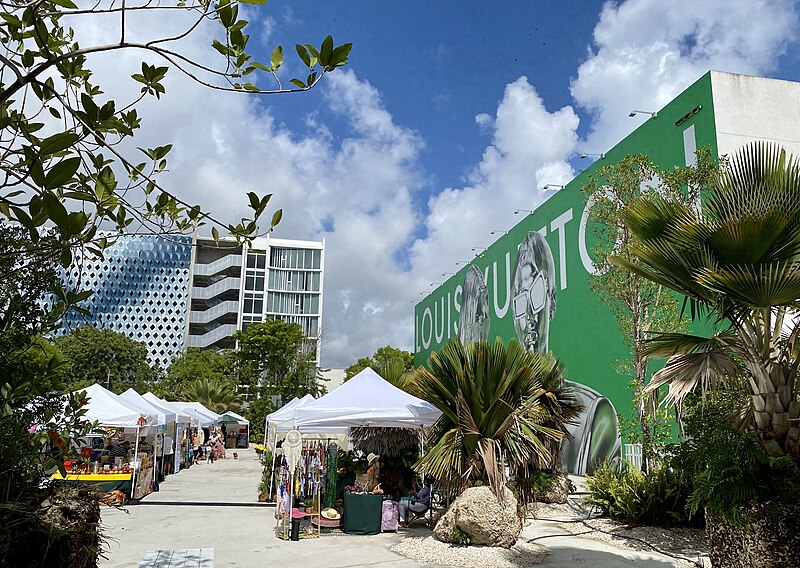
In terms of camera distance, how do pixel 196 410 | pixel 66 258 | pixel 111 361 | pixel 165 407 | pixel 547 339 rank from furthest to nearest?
pixel 111 361 → pixel 196 410 → pixel 165 407 → pixel 547 339 → pixel 66 258

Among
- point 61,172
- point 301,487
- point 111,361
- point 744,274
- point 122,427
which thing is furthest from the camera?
point 111,361

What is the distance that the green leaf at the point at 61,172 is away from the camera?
1.96 meters

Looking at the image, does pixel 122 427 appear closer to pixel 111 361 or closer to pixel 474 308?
pixel 474 308

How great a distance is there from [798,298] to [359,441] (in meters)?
9.79

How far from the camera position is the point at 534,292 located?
23.6 meters

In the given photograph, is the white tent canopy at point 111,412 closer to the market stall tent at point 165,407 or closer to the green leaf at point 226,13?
the market stall tent at point 165,407

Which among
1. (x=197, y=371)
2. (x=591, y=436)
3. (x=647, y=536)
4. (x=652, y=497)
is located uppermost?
(x=197, y=371)

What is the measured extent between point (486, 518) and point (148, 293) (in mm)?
67412

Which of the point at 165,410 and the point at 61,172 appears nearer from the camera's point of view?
the point at 61,172

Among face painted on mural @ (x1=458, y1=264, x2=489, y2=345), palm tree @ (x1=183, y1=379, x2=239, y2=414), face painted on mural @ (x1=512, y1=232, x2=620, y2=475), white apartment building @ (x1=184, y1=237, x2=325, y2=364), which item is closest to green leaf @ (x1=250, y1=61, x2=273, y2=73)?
face painted on mural @ (x1=512, y1=232, x2=620, y2=475)

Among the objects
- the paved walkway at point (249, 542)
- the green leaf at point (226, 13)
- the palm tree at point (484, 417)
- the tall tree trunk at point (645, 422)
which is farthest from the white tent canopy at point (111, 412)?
the green leaf at point (226, 13)

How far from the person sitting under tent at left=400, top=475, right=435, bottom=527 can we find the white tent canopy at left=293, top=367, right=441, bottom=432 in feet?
5.08

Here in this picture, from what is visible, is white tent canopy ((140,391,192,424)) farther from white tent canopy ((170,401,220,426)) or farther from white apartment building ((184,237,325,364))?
white apartment building ((184,237,325,364))

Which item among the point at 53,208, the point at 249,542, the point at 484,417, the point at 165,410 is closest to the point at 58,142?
the point at 53,208
